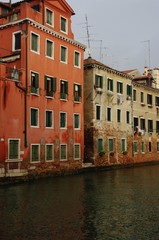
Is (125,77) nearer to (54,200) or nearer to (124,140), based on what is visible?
(124,140)

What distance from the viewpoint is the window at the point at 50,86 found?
29.9 m

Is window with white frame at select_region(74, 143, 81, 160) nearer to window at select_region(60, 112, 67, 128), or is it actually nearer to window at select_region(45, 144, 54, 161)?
window at select_region(60, 112, 67, 128)

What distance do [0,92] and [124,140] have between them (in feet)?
67.1

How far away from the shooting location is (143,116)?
4662cm

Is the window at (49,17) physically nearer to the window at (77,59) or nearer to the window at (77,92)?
the window at (77,59)

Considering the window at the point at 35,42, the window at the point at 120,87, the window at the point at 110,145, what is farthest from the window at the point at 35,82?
the window at the point at 120,87

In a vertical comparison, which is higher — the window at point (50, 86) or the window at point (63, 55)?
the window at point (63, 55)

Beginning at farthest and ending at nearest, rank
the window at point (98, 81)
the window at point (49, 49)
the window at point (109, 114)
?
the window at point (109, 114), the window at point (98, 81), the window at point (49, 49)

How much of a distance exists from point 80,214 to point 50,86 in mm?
18446

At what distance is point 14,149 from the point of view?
85.3 feet

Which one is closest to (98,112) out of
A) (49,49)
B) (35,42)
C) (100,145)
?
(100,145)

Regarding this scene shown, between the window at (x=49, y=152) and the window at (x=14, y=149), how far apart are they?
353 centimetres

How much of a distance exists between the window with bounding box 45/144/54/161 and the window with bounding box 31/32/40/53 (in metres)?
7.86

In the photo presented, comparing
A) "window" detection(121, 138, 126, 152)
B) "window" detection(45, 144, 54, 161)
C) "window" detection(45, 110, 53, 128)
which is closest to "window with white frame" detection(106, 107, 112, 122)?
"window" detection(121, 138, 126, 152)
